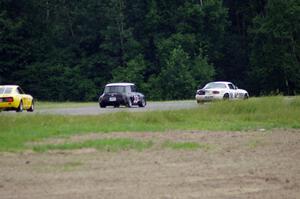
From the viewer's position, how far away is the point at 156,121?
84.5ft

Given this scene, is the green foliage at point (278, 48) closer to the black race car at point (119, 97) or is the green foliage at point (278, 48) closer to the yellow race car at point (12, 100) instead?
the black race car at point (119, 97)

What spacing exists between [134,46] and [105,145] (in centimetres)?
5663

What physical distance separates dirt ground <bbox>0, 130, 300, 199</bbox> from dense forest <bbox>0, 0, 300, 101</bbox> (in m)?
53.5

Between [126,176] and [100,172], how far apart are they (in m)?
0.68

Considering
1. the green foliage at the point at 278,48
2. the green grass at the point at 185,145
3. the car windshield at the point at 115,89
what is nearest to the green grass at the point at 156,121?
the green grass at the point at 185,145

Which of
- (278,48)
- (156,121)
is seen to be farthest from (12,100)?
(278,48)

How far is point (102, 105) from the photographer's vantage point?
43281mm

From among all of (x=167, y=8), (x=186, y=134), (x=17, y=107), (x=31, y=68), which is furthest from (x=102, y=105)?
(x=167, y=8)

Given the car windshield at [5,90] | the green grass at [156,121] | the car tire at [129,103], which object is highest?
the car windshield at [5,90]

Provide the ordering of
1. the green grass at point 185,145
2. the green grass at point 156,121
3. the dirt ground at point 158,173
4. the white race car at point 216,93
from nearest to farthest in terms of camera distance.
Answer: the dirt ground at point 158,173, the green grass at point 185,145, the green grass at point 156,121, the white race car at point 216,93

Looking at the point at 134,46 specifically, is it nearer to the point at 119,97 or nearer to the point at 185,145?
the point at 119,97

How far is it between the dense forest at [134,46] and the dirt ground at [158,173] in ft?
175

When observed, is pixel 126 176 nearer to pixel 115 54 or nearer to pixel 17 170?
pixel 17 170

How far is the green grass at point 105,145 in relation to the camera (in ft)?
55.6
